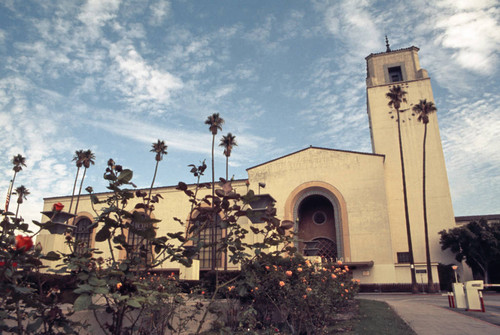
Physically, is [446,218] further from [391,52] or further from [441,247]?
[391,52]

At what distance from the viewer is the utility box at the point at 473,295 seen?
438 inches

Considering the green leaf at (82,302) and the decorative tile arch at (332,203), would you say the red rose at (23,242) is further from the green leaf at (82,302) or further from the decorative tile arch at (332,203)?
the decorative tile arch at (332,203)

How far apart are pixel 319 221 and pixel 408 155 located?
10.6 m

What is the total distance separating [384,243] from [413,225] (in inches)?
192

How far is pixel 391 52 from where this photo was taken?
34.2 meters

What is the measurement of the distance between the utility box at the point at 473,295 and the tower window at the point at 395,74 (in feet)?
91.4

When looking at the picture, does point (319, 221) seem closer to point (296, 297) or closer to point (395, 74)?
point (395, 74)

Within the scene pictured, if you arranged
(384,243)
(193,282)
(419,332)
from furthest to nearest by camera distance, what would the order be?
1. (384,243)
2. (193,282)
3. (419,332)

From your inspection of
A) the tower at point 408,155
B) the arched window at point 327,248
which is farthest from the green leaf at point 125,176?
the tower at point 408,155

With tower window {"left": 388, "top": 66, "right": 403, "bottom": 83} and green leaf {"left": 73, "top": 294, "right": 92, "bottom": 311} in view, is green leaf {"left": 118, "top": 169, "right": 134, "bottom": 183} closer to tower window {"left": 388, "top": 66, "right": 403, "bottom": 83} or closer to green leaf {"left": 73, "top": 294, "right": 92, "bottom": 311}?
green leaf {"left": 73, "top": 294, "right": 92, "bottom": 311}

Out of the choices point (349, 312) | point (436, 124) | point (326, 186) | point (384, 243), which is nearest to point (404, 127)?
point (436, 124)

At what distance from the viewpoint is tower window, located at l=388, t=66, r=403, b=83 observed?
34.3 m

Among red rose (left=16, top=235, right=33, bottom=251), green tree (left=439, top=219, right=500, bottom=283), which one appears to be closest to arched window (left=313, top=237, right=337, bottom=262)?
green tree (left=439, top=219, right=500, bottom=283)

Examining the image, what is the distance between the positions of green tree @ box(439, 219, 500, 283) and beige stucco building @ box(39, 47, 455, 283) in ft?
3.55
